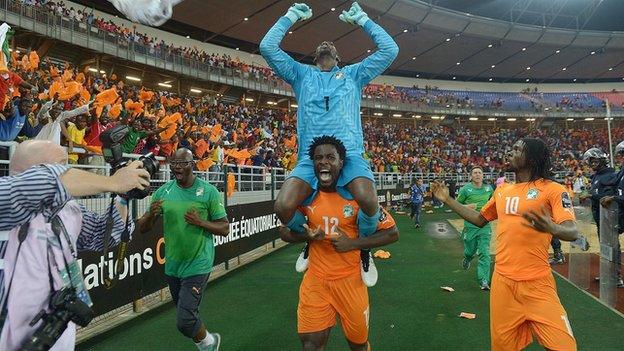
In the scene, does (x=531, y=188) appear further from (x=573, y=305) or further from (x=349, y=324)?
(x=573, y=305)

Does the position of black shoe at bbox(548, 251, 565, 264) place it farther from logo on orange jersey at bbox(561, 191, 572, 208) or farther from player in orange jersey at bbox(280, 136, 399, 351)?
player in orange jersey at bbox(280, 136, 399, 351)

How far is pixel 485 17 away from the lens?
40.4 meters

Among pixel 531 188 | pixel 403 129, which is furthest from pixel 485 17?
pixel 531 188

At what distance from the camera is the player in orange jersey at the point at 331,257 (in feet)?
10.4

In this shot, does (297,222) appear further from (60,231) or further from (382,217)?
(60,231)

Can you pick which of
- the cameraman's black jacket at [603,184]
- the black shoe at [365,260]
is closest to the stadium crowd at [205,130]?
the black shoe at [365,260]

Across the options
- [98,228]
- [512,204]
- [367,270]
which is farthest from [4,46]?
[512,204]

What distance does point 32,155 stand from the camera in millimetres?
2178

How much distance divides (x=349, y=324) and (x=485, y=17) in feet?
140

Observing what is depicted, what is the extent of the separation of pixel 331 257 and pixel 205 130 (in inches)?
389

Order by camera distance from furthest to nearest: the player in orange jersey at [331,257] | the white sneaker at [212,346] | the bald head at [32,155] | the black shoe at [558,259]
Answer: the black shoe at [558,259], the white sneaker at [212,346], the player in orange jersey at [331,257], the bald head at [32,155]

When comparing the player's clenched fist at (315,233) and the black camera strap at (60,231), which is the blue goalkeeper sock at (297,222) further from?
the black camera strap at (60,231)

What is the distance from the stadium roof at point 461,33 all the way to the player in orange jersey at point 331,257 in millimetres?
27855

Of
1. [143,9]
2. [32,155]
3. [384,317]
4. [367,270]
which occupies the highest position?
[143,9]
